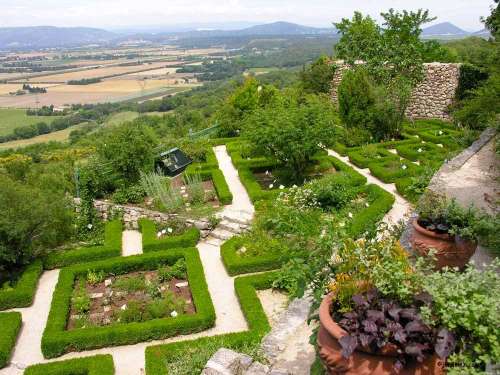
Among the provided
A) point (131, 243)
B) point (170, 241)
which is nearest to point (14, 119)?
point (131, 243)

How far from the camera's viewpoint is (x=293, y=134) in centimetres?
1340

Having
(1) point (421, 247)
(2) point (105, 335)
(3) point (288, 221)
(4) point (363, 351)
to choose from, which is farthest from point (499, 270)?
(2) point (105, 335)

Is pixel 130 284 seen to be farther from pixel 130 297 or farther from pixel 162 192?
pixel 162 192

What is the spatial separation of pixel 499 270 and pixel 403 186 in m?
7.37

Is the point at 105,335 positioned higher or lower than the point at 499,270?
lower

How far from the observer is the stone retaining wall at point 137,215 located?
12047mm

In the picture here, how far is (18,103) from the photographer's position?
79.5m

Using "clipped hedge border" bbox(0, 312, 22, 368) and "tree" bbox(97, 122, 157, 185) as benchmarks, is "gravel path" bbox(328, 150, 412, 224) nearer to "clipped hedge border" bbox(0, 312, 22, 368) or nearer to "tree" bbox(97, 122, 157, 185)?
"tree" bbox(97, 122, 157, 185)

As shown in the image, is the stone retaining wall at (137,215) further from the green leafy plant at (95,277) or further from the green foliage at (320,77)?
the green foliage at (320,77)

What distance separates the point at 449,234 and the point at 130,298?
6566 millimetres

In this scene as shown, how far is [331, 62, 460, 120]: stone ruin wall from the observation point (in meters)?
19.4

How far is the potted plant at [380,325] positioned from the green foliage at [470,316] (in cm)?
11

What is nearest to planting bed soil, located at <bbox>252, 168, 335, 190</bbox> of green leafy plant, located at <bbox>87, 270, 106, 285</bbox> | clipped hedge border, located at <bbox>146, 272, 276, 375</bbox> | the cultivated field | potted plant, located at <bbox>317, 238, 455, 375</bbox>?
green leafy plant, located at <bbox>87, 270, 106, 285</bbox>

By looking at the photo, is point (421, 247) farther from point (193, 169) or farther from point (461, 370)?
point (193, 169)
